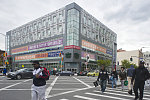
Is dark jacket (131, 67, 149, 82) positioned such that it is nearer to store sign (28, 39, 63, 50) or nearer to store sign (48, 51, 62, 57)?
store sign (28, 39, 63, 50)

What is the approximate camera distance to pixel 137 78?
5.79 meters

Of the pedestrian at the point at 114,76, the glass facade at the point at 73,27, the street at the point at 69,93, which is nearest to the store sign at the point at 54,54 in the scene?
the glass facade at the point at 73,27

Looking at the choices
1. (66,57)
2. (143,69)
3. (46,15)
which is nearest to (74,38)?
(66,57)

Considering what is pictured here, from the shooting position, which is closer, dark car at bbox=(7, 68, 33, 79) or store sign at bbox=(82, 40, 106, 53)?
dark car at bbox=(7, 68, 33, 79)

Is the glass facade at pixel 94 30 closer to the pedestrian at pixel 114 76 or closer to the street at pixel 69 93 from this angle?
the pedestrian at pixel 114 76

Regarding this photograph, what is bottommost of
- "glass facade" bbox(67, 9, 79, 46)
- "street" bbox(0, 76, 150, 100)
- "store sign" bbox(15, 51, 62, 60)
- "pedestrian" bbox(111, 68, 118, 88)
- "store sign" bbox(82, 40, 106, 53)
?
"street" bbox(0, 76, 150, 100)

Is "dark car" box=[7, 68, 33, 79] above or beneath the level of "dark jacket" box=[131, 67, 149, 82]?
beneath

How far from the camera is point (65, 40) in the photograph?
43.1 meters

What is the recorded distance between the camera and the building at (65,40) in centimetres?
4222

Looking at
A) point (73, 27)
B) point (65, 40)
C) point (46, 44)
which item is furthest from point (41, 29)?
point (73, 27)

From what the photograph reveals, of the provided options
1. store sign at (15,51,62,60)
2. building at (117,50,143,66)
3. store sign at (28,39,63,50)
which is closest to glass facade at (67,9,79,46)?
store sign at (28,39,63,50)

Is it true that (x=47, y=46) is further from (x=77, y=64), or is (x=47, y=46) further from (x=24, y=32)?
(x=24, y=32)

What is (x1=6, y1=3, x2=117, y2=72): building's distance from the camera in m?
42.2

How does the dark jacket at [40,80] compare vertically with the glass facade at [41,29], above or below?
below
